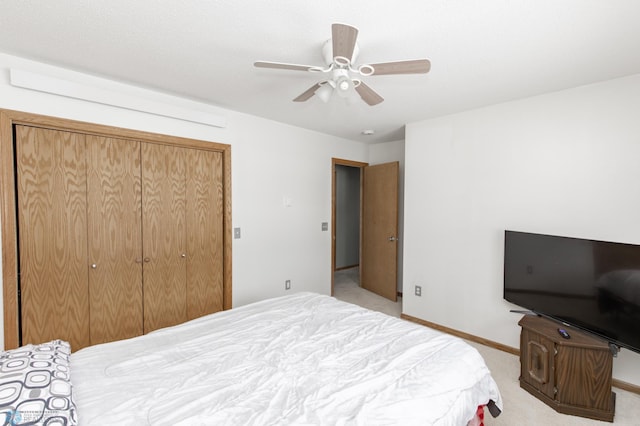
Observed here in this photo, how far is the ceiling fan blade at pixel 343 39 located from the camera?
4.05 ft

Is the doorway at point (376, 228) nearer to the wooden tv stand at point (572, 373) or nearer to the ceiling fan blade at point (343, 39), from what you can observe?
the wooden tv stand at point (572, 373)

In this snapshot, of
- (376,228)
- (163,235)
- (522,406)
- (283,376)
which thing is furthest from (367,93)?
(376,228)

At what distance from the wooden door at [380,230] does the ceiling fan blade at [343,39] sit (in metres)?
2.79

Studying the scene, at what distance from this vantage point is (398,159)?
440 centimetres

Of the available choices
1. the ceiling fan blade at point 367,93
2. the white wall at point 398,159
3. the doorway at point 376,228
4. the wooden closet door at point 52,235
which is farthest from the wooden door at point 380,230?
the wooden closet door at point 52,235

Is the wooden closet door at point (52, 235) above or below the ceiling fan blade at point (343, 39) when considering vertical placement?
below

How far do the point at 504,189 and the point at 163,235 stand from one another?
327 cm

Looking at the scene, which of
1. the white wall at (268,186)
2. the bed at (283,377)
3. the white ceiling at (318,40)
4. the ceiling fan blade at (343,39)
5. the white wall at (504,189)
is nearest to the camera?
the bed at (283,377)

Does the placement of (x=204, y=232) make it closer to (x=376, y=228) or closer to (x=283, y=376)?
(x=283, y=376)

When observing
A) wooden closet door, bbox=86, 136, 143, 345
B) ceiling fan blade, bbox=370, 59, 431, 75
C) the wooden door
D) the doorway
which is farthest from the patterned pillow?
the wooden door

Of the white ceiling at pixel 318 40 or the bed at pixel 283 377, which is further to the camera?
the white ceiling at pixel 318 40

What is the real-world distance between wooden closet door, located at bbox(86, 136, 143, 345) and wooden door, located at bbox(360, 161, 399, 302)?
10.1ft

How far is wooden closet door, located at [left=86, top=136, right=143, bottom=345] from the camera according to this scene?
7.60 feet

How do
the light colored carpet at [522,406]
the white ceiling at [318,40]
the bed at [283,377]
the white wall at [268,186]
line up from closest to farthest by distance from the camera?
the bed at [283,377] < the white ceiling at [318,40] < the light colored carpet at [522,406] < the white wall at [268,186]
